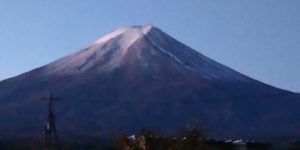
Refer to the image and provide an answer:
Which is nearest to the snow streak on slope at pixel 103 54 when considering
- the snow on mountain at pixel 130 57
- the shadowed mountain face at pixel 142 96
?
the snow on mountain at pixel 130 57

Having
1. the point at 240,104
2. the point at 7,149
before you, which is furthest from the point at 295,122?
the point at 7,149

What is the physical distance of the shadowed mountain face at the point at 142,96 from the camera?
265ft

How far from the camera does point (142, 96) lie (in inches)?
3583

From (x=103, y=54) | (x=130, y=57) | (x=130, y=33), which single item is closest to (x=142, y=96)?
(x=130, y=57)

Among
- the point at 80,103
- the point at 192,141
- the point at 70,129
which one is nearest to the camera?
the point at 192,141

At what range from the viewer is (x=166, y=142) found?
23078 mm

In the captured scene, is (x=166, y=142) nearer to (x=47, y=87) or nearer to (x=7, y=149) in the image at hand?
(x=7, y=149)

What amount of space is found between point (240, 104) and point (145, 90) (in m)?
10.9

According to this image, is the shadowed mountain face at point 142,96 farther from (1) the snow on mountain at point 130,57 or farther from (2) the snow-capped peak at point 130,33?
(2) the snow-capped peak at point 130,33

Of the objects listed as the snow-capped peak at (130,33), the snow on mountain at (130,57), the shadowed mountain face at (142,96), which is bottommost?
the shadowed mountain face at (142,96)

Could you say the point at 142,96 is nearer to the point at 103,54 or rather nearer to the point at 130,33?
the point at 103,54

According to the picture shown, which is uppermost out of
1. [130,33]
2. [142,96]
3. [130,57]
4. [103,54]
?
[130,33]

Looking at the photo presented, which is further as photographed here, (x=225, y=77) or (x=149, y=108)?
(x=225, y=77)

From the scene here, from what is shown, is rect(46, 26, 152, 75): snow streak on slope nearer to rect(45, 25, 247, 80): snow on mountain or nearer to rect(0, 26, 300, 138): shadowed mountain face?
rect(45, 25, 247, 80): snow on mountain
